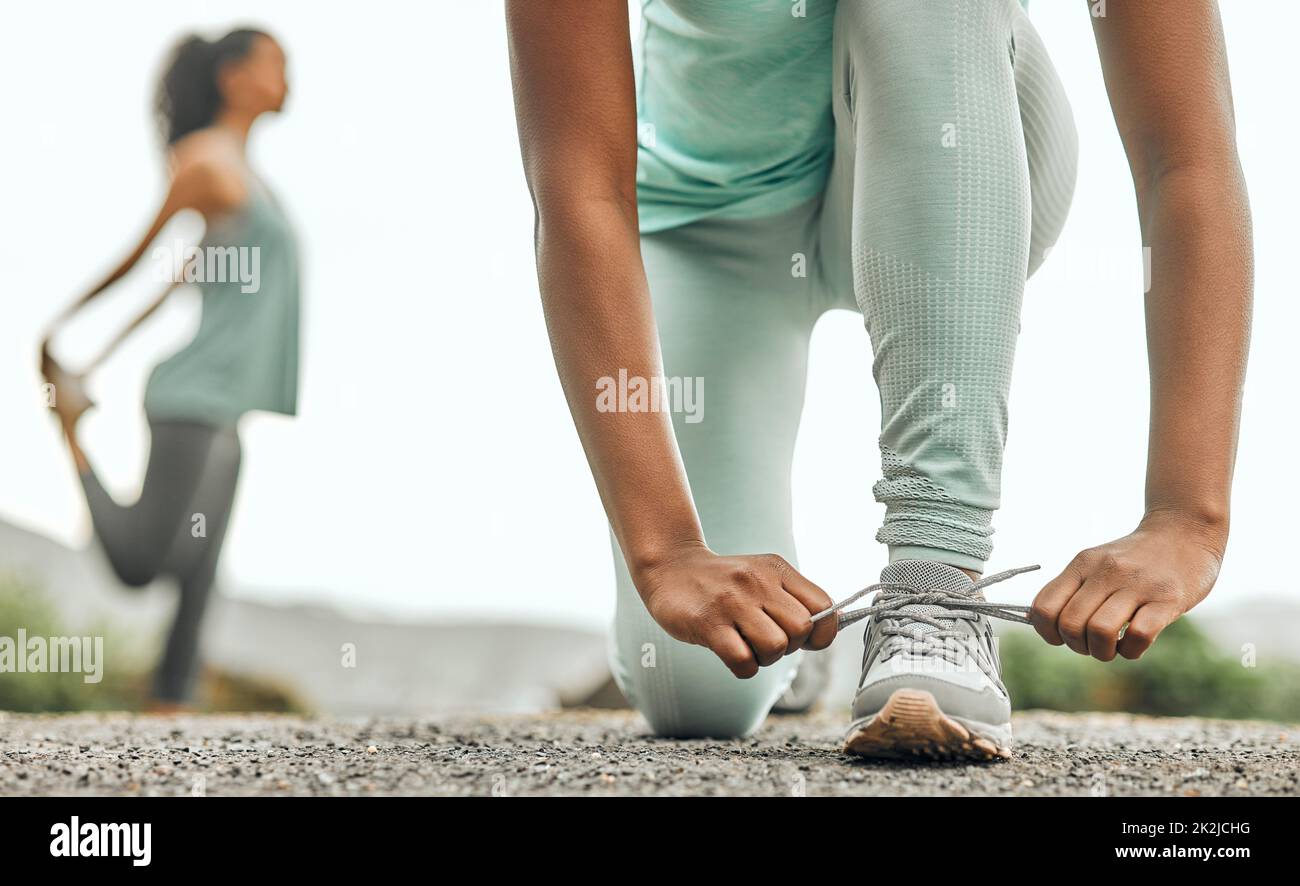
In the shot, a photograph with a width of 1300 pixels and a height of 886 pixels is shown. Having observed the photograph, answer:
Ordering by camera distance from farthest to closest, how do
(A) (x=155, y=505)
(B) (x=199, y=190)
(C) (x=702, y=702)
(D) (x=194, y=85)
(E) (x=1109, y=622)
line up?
(D) (x=194, y=85) → (B) (x=199, y=190) → (A) (x=155, y=505) → (C) (x=702, y=702) → (E) (x=1109, y=622)

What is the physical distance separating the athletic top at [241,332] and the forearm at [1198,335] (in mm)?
2161

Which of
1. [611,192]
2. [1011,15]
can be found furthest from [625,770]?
[1011,15]

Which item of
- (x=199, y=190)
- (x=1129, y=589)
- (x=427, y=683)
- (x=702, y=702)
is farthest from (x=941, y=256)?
(x=427, y=683)

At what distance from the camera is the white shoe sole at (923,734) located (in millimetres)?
872

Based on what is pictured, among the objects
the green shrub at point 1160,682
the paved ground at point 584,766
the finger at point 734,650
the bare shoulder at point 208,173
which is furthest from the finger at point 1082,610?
the green shrub at point 1160,682

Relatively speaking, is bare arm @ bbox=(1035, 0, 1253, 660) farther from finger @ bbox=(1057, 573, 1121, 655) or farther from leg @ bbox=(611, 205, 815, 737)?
leg @ bbox=(611, 205, 815, 737)

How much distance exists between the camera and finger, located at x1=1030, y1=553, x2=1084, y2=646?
2.72 feet

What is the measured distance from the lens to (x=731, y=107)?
1.46 m

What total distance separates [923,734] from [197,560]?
7.25 ft

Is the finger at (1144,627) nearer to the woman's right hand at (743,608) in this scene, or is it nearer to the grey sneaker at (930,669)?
the grey sneaker at (930,669)

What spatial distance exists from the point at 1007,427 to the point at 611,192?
39 centimetres

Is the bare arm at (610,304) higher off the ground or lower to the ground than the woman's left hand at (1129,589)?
higher

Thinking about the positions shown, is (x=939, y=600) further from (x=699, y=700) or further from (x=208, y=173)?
(x=208, y=173)

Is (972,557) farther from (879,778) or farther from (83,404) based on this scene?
(83,404)
